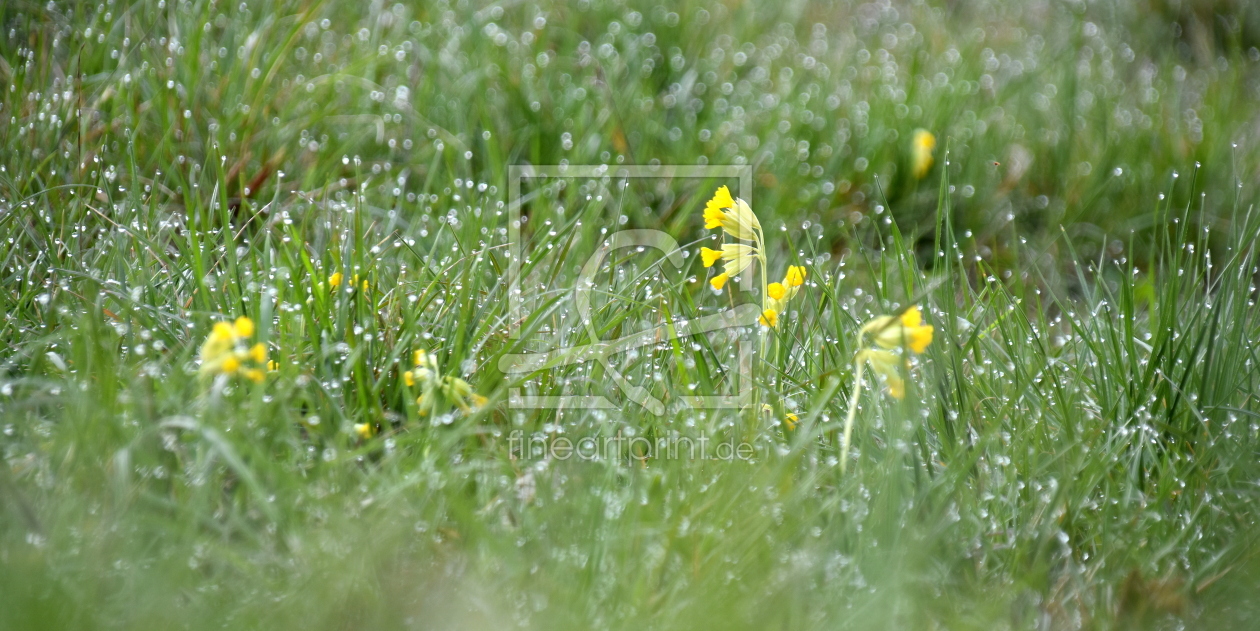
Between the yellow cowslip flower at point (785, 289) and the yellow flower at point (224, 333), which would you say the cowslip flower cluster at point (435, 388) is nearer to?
the yellow flower at point (224, 333)

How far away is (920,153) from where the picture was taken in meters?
3.03

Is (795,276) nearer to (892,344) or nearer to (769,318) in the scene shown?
(769,318)

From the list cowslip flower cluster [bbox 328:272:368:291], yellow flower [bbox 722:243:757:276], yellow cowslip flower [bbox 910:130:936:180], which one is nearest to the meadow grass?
cowslip flower cluster [bbox 328:272:368:291]

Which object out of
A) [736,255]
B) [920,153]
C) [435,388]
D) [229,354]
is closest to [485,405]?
[435,388]

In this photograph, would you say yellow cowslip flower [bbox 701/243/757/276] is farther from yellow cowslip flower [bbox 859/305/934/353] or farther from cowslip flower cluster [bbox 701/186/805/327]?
yellow cowslip flower [bbox 859/305/934/353]

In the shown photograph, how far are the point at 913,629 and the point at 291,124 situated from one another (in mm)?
2011

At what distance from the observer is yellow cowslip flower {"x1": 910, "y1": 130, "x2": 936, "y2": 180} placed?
3020mm

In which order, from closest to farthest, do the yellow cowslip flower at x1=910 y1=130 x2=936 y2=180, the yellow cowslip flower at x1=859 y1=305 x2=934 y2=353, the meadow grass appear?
the meadow grass → the yellow cowslip flower at x1=859 y1=305 x2=934 y2=353 → the yellow cowslip flower at x1=910 y1=130 x2=936 y2=180

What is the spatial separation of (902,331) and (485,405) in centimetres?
62

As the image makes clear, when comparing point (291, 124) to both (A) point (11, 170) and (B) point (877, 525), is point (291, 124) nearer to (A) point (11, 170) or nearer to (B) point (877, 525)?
(A) point (11, 170)

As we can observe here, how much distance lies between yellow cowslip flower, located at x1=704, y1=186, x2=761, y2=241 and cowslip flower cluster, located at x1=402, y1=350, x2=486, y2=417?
515 millimetres

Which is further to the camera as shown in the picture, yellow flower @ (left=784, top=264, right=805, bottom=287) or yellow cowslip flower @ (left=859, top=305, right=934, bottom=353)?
yellow flower @ (left=784, top=264, right=805, bottom=287)

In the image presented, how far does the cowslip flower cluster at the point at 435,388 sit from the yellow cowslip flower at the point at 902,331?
61 cm

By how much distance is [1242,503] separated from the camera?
1.43m
